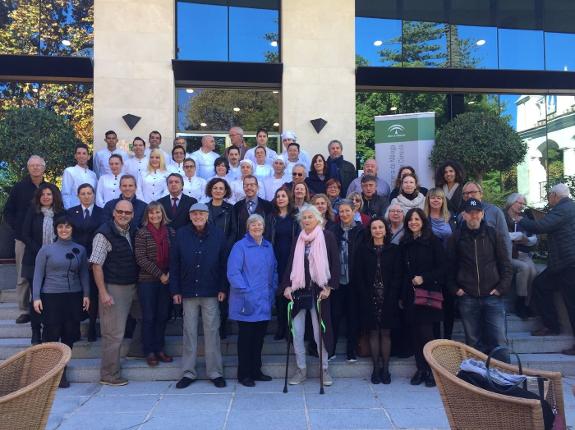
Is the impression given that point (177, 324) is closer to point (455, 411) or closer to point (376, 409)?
point (376, 409)

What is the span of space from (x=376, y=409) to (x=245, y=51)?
8.88 meters

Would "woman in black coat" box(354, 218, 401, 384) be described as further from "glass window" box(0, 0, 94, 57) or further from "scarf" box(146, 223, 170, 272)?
"glass window" box(0, 0, 94, 57)

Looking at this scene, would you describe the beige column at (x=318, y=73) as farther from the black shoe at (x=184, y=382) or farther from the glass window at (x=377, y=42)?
the black shoe at (x=184, y=382)

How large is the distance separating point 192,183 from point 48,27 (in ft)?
21.8

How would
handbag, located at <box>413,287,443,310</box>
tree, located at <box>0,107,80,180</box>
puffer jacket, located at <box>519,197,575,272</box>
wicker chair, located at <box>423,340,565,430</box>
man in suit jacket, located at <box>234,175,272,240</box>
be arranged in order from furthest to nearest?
tree, located at <box>0,107,80,180</box> → man in suit jacket, located at <box>234,175,272,240</box> → puffer jacket, located at <box>519,197,575,272</box> → handbag, located at <box>413,287,443,310</box> → wicker chair, located at <box>423,340,565,430</box>

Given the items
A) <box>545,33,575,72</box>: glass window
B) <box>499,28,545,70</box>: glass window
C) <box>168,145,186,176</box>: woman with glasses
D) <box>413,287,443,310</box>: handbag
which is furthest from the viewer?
<box>545,33,575,72</box>: glass window

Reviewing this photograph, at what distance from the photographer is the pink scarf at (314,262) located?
18.7ft

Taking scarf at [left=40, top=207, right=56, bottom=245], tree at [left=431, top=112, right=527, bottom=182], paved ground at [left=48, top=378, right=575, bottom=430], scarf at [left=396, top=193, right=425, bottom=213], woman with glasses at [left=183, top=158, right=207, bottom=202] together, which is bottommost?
paved ground at [left=48, top=378, right=575, bottom=430]

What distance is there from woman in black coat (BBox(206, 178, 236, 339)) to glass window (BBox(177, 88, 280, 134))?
17.5 feet

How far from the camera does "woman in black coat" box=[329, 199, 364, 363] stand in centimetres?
614

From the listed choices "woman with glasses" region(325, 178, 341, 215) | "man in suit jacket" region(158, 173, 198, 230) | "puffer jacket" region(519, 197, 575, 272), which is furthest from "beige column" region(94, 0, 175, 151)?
"puffer jacket" region(519, 197, 575, 272)

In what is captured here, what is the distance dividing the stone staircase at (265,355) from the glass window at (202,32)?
6.76m

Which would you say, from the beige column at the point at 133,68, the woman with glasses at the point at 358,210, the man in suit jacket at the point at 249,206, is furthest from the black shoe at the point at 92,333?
the beige column at the point at 133,68

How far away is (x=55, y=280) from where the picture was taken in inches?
227
